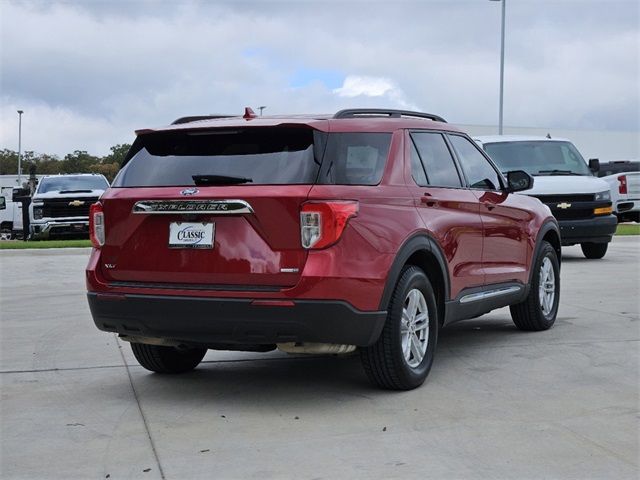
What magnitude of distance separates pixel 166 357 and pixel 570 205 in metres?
9.45

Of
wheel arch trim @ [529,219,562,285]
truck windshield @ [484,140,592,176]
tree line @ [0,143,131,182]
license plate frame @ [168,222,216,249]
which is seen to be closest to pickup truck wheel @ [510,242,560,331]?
wheel arch trim @ [529,219,562,285]

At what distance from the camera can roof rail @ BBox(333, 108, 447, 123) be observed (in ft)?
20.1

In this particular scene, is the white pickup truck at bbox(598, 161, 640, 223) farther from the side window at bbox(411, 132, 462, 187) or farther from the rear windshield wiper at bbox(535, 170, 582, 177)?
the side window at bbox(411, 132, 462, 187)

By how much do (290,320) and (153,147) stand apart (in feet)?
5.02

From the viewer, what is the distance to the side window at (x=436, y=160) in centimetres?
652

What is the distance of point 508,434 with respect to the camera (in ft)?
16.4

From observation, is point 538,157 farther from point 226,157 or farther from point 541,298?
point 226,157

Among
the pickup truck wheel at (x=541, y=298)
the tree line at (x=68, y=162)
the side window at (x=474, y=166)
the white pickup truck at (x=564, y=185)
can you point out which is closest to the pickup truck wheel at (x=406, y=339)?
the side window at (x=474, y=166)

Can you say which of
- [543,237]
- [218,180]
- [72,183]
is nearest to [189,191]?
[218,180]

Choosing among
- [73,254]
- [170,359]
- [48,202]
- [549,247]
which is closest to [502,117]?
[48,202]

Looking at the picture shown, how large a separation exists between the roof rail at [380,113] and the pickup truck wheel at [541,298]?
1849mm

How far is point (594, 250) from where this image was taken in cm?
1565

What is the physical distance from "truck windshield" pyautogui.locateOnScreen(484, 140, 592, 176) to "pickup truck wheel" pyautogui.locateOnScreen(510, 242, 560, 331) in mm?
6300

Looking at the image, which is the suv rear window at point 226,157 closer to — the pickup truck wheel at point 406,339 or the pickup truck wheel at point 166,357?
the pickup truck wheel at point 406,339
